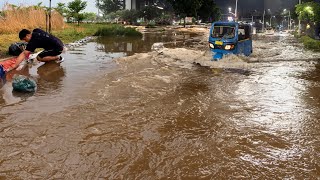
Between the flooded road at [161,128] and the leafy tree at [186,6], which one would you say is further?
the leafy tree at [186,6]

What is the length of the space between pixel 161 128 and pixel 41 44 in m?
6.19

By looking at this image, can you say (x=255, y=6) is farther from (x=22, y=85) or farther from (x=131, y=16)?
(x=22, y=85)

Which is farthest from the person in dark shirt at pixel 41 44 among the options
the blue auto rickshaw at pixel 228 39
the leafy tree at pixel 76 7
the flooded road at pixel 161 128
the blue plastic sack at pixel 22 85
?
the leafy tree at pixel 76 7

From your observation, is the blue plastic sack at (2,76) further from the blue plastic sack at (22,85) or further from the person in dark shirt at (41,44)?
the blue plastic sack at (22,85)

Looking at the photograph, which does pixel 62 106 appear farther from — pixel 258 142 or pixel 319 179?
pixel 319 179

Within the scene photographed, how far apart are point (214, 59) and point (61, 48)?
5930 millimetres

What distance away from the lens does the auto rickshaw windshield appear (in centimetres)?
1309

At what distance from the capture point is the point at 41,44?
9.70 m

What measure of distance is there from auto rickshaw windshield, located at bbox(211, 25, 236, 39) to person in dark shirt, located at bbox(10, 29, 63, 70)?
Result: 644 cm

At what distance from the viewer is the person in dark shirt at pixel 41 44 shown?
885cm

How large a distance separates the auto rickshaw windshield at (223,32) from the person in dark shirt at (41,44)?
6.44m

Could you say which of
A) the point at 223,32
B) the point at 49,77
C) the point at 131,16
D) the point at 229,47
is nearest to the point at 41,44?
the point at 49,77

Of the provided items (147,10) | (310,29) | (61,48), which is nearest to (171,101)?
(61,48)

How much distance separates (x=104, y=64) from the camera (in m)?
11.2
